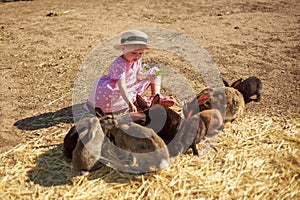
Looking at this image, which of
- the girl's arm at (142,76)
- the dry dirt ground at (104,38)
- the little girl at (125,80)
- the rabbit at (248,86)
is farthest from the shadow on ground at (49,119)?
the rabbit at (248,86)

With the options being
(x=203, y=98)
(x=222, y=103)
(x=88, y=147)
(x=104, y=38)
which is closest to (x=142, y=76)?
(x=203, y=98)

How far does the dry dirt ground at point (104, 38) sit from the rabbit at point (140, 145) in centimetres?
128

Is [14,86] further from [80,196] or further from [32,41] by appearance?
[80,196]

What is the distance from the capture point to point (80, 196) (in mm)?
3541

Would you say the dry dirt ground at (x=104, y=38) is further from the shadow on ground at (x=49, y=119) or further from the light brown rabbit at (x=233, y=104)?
the light brown rabbit at (x=233, y=104)

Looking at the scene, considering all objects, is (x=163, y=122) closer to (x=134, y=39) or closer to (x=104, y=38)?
(x=134, y=39)

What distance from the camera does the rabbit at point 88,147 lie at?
12.1 ft

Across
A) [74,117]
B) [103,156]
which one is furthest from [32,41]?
[103,156]

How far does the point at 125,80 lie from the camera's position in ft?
16.3

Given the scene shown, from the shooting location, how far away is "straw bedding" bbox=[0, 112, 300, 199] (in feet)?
11.8

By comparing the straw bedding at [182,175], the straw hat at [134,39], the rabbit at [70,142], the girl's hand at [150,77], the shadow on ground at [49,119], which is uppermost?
the straw hat at [134,39]

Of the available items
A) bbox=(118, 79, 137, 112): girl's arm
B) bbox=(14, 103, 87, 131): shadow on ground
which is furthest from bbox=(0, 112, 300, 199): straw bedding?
bbox=(118, 79, 137, 112): girl's arm

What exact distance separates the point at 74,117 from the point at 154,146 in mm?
1719

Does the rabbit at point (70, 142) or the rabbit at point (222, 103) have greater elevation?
the rabbit at point (222, 103)
